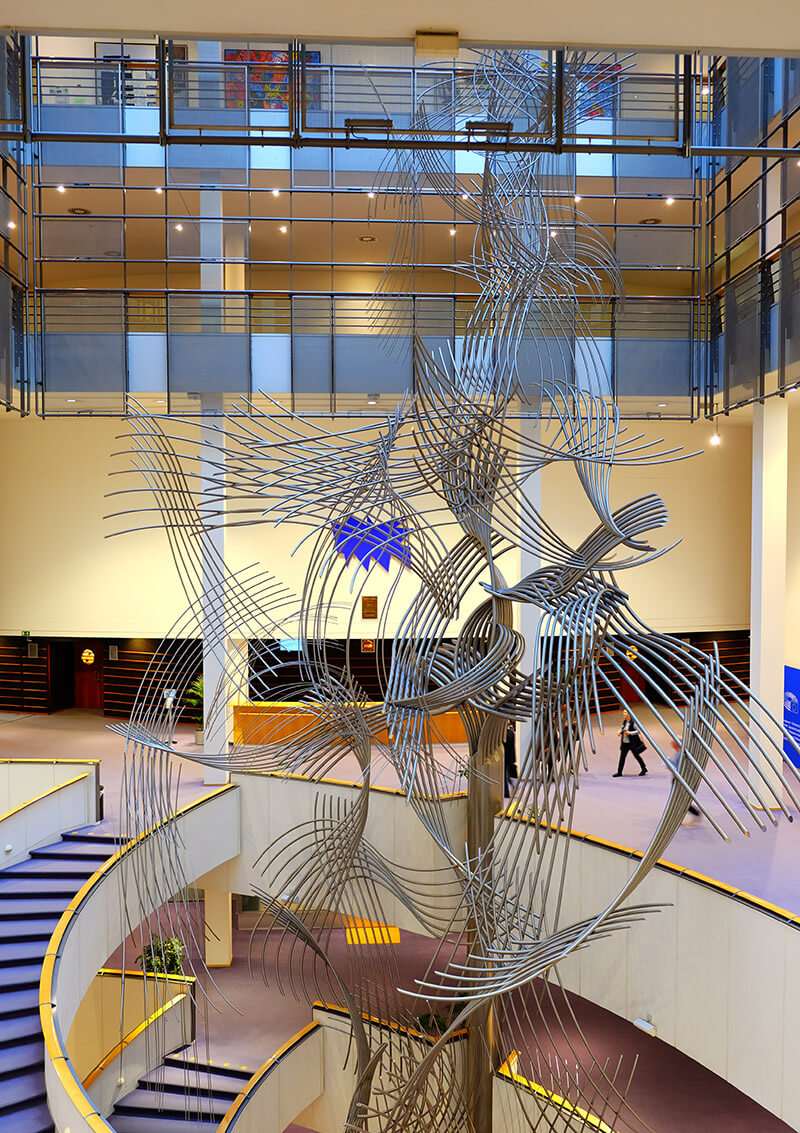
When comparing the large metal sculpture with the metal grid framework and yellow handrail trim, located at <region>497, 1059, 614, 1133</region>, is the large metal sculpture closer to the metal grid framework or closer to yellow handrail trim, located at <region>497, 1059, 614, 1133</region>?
yellow handrail trim, located at <region>497, 1059, 614, 1133</region>

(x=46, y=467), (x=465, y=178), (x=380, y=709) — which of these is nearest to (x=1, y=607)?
(x=46, y=467)

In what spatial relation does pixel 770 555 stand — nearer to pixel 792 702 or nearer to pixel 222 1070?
pixel 792 702

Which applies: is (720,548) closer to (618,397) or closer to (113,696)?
(618,397)

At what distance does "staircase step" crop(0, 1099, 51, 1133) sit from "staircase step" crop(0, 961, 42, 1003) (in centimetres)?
188

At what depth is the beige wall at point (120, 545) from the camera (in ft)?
Answer: 66.8

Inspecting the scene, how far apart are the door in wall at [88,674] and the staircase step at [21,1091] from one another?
14612mm

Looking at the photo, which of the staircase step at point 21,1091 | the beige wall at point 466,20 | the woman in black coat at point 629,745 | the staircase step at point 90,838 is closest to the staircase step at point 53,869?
the staircase step at point 90,838

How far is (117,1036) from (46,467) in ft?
38.9

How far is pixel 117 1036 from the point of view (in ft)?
48.0

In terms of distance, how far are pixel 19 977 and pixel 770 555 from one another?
1180cm

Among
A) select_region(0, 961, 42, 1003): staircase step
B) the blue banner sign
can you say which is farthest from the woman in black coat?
select_region(0, 961, 42, 1003): staircase step

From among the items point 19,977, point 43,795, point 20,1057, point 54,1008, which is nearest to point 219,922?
point 43,795

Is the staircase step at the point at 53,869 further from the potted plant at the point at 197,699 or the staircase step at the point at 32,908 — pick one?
the potted plant at the point at 197,699

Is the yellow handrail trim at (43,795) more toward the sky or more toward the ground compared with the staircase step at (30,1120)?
more toward the sky
